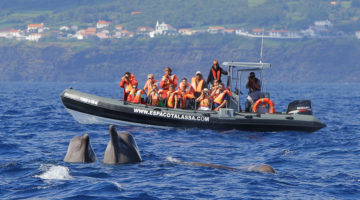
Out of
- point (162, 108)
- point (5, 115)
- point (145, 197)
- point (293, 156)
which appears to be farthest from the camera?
point (5, 115)

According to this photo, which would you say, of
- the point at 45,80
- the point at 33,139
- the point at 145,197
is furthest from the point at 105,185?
the point at 45,80

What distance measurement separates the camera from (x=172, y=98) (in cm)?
2080

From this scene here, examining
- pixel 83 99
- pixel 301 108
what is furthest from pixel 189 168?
pixel 83 99

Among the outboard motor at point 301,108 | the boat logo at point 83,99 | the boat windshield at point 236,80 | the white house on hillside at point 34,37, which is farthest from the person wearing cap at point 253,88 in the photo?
the white house on hillside at point 34,37

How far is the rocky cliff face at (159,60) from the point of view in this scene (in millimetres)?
159125

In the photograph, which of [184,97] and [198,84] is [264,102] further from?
[184,97]

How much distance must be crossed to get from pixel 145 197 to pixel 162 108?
408 inches

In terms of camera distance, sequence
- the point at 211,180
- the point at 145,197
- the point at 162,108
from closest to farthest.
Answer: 1. the point at 145,197
2. the point at 211,180
3. the point at 162,108

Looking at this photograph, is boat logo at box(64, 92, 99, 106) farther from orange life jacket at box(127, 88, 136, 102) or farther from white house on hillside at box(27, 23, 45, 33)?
white house on hillside at box(27, 23, 45, 33)

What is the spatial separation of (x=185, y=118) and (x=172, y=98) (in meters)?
1.21

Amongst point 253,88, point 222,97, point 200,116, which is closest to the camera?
point 200,116

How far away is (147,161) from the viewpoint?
12633 mm

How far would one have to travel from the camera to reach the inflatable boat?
64.5ft

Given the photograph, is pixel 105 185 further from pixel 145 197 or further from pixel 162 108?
pixel 162 108
